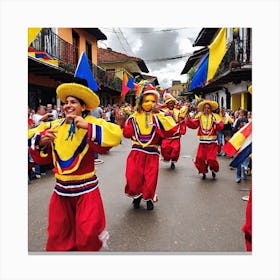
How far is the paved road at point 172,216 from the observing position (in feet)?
12.1

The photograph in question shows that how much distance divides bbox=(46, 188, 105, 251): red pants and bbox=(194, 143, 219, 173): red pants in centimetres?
431

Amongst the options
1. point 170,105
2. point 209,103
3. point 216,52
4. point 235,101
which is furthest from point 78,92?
point 235,101

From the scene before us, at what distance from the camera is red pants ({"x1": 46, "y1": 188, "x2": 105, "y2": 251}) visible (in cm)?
286

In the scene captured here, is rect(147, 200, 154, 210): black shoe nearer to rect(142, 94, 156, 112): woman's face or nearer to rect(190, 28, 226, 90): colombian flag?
rect(142, 94, 156, 112): woman's face

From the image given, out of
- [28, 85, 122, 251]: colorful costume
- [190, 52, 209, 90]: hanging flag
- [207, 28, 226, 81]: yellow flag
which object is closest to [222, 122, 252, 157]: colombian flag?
[28, 85, 122, 251]: colorful costume

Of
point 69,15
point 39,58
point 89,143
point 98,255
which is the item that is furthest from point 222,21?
point 39,58

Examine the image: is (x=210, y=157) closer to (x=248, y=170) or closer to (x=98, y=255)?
(x=248, y=170)

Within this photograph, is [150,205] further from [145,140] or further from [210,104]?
[210,104]

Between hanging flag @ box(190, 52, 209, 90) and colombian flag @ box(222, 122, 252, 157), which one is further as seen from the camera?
hanging flag @ box(190, 52, 209, 90)

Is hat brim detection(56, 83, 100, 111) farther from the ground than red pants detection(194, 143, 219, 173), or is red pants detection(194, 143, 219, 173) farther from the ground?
hat brim detection(56, 83, 100, 111)

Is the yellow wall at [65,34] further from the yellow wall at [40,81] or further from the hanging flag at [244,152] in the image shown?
the hanging flag at [244,152]

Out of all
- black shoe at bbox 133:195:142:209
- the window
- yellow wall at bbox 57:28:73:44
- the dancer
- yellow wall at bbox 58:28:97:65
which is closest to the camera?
the dancer

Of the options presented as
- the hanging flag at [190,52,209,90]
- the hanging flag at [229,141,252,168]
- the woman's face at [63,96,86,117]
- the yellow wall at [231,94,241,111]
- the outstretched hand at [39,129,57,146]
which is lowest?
the hanging flag at [229,141,252,168]
